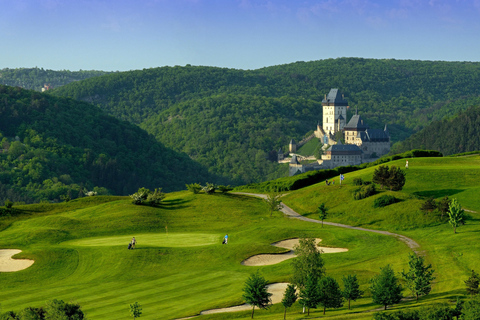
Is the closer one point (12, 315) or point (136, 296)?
point (12, 315)

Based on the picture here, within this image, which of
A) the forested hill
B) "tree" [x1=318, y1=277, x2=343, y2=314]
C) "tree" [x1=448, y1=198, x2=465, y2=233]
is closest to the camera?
"tree" [x1=318, y1=277, x2=343, y2=314]

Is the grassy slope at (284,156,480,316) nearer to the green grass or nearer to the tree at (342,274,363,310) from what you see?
the green grass

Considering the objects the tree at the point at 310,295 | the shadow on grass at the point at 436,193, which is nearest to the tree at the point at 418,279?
the tree at the point at 310,295

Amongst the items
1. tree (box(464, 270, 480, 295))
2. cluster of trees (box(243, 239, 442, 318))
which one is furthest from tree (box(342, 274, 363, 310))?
tree (box(464, 270, 480, 295))

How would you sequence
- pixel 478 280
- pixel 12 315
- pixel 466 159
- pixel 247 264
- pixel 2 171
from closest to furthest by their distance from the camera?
pixel 12 315, pixel 478 280, pixel 247 264, pixel 466 159, pixel 2 171

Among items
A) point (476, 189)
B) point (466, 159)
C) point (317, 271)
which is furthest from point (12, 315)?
point (466, 159)

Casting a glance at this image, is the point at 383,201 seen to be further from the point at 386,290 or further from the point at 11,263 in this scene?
the point at 11,263

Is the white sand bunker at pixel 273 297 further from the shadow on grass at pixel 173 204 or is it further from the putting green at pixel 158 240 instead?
the shadow on grass at pixel 173 204

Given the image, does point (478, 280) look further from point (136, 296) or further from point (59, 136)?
point (59, 136)
